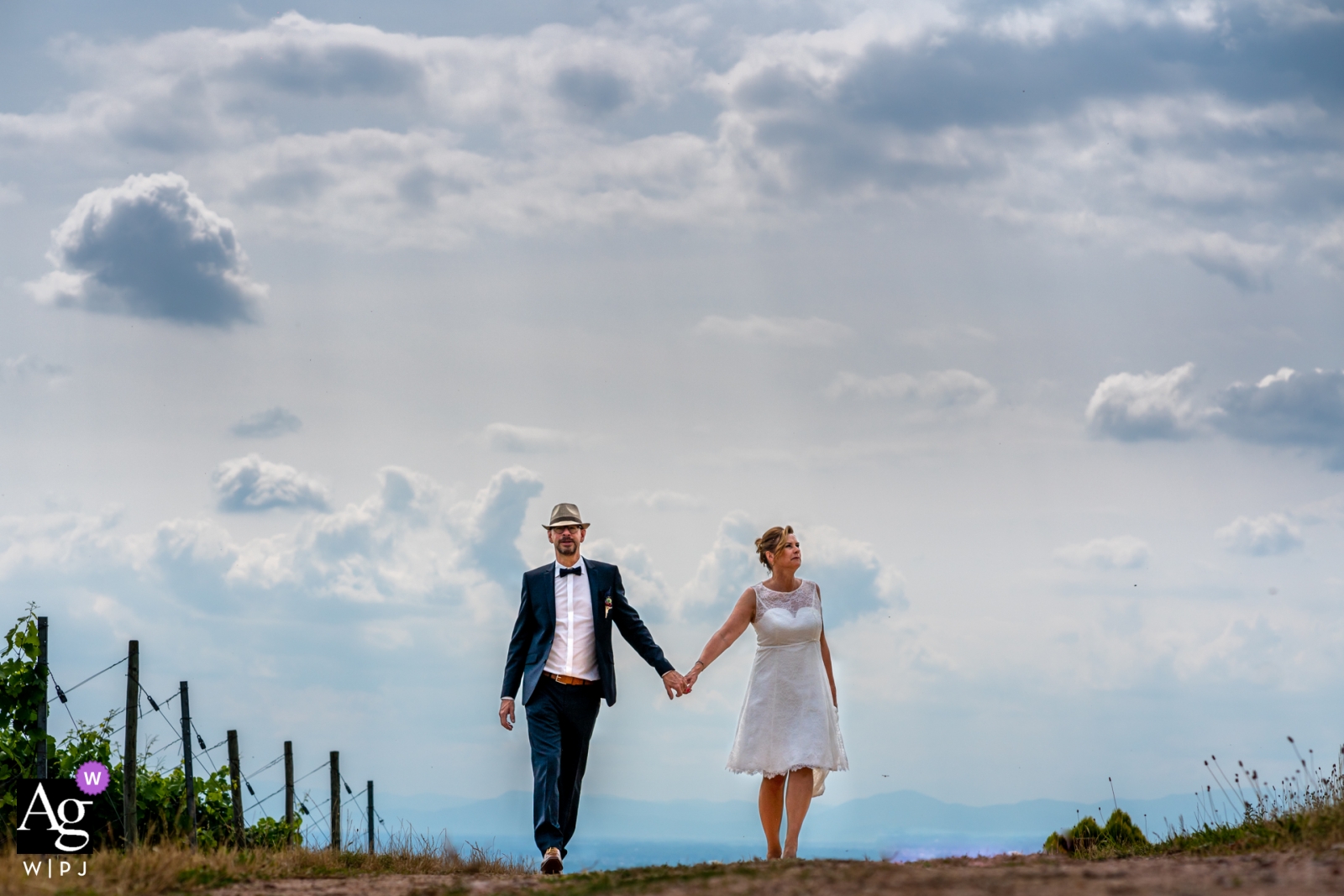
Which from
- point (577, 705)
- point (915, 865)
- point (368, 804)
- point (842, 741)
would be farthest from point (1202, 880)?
point (368, 804)

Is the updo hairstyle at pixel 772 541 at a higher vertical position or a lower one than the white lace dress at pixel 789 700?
higher

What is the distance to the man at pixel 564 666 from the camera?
9648 mm

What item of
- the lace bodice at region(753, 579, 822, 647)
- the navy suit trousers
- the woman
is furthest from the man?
the lace bodice at region(753, 579, 822, 647)

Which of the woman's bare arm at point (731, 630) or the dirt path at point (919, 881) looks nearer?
the dirt path at point (919, 881)

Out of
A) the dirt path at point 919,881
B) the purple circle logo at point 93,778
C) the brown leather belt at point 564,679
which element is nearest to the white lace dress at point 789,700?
the brown leather belt at point 564,679

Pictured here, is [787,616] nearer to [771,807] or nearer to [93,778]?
[771,807]

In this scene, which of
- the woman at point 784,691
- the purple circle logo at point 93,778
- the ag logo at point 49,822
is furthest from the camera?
the purple circle logo at point 93,778

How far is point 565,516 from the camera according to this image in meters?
10.4

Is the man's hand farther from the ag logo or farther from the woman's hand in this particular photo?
the ag logo

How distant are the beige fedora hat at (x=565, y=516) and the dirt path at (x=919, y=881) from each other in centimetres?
294

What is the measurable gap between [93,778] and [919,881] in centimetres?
1078

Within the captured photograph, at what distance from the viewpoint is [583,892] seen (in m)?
6.91

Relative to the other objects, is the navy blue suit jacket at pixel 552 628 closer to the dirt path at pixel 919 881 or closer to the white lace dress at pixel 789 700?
the white lace dress at pixel 789 700

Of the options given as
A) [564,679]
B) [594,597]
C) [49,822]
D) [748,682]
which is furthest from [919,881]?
[49,822]
